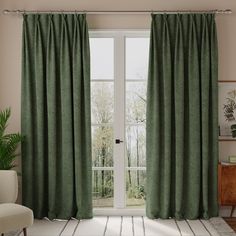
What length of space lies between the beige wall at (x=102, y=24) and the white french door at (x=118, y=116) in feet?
0.59

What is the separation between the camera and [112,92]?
5301mm

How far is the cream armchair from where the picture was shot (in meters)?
3.81

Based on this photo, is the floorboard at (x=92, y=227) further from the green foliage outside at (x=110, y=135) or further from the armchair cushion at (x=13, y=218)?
the armchair cushion at (x=13, y=218)

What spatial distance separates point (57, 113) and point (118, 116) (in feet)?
2.39

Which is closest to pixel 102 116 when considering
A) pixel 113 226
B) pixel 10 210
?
pixel 113 226

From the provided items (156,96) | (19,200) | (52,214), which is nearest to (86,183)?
(52,214)

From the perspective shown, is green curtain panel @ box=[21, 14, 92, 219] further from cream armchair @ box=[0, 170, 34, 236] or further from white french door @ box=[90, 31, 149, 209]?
cream armchair @ box=[0, 170, 34, 236]

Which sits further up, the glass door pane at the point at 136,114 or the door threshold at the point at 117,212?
the glass door pane at the point at 136,114

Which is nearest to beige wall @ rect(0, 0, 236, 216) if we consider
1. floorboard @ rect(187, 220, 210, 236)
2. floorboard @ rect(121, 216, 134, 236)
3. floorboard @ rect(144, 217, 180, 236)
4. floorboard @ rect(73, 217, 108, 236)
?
floorboard @ rect(187, 220, 210, 236)

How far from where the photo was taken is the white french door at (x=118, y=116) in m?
5.27

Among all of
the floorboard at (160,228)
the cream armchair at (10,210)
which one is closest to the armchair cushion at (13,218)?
the cream armchair at (10,210)

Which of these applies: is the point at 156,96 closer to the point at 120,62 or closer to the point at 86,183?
the point at 120,62

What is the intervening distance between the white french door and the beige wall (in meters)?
0.18

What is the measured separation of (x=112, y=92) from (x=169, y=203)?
1.47 meters
